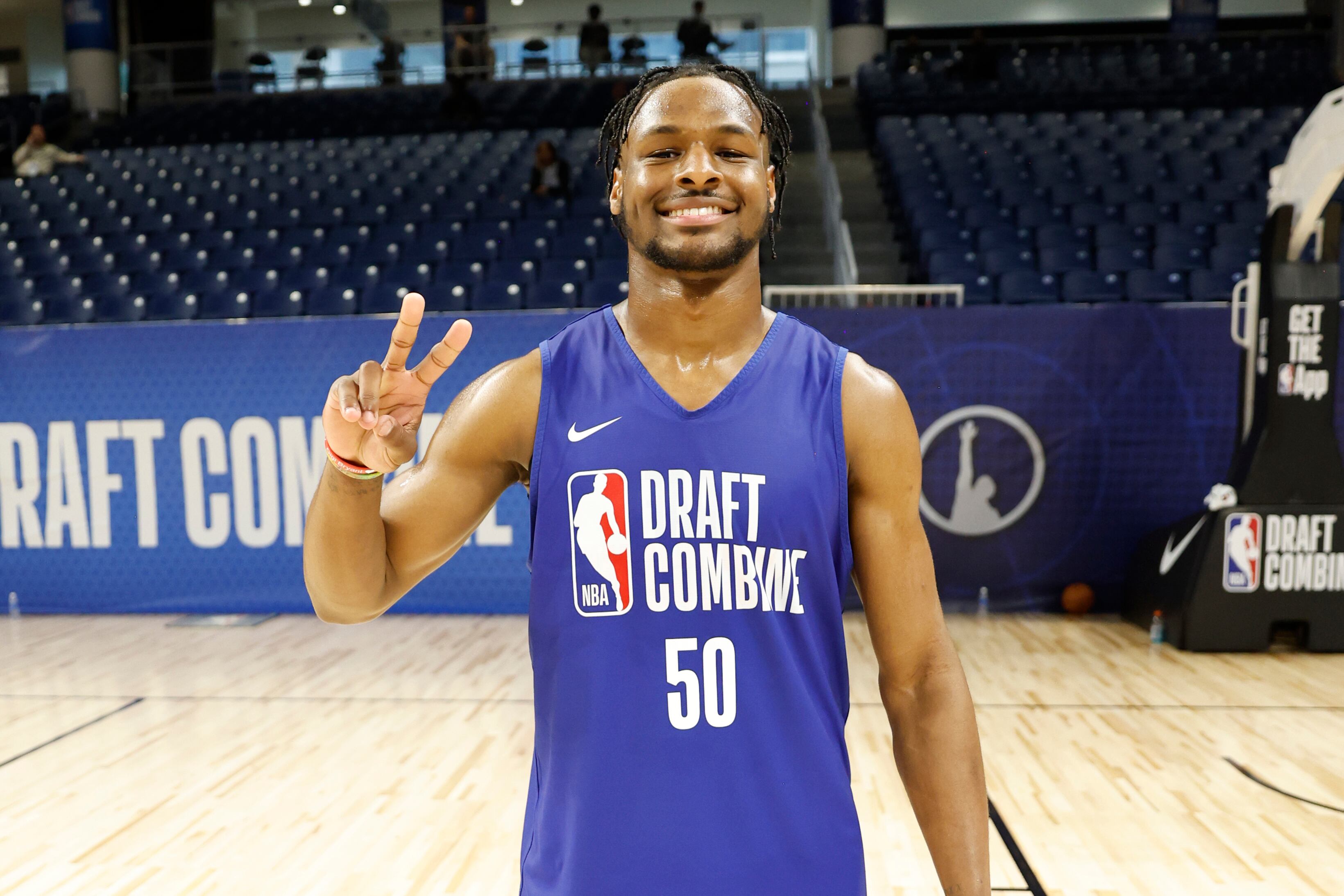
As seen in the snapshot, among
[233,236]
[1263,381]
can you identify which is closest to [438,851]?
[1263,381]

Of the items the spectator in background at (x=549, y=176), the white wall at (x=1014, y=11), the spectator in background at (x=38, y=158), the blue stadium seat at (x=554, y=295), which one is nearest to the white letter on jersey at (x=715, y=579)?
the blue stadium seat at (x=554, y=295)

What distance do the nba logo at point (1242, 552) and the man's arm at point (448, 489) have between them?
4410 millimetres

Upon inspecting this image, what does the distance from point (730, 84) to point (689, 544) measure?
54 cm

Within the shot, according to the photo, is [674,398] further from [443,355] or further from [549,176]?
[549,176]

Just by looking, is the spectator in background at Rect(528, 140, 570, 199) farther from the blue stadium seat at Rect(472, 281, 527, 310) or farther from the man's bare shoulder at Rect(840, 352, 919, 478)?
the man's bare shoulder at Rect(840, 352, 919, 478)

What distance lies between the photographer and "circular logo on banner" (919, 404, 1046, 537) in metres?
5.50

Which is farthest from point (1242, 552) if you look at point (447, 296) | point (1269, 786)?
point (447, 296)

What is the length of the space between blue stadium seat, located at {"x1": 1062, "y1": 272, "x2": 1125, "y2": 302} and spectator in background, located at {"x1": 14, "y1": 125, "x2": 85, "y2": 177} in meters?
10.1

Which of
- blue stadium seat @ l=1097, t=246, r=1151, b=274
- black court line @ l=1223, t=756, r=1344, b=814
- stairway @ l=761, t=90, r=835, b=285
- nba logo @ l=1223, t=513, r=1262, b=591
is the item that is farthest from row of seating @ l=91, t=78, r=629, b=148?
black court line @ l=1223, t=756, r=1344, b=814

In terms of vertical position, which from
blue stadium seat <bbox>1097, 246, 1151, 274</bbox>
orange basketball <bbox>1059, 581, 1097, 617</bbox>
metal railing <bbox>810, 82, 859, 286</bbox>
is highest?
metal railing <bbox>810, 82, 859, 286</bbox>

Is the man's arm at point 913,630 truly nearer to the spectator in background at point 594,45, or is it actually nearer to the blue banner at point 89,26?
the spectator in background at point 594,45

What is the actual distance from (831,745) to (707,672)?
17 cm

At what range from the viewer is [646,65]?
12.3 m

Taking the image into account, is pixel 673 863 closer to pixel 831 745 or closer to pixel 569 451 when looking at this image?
pixel 831 745
